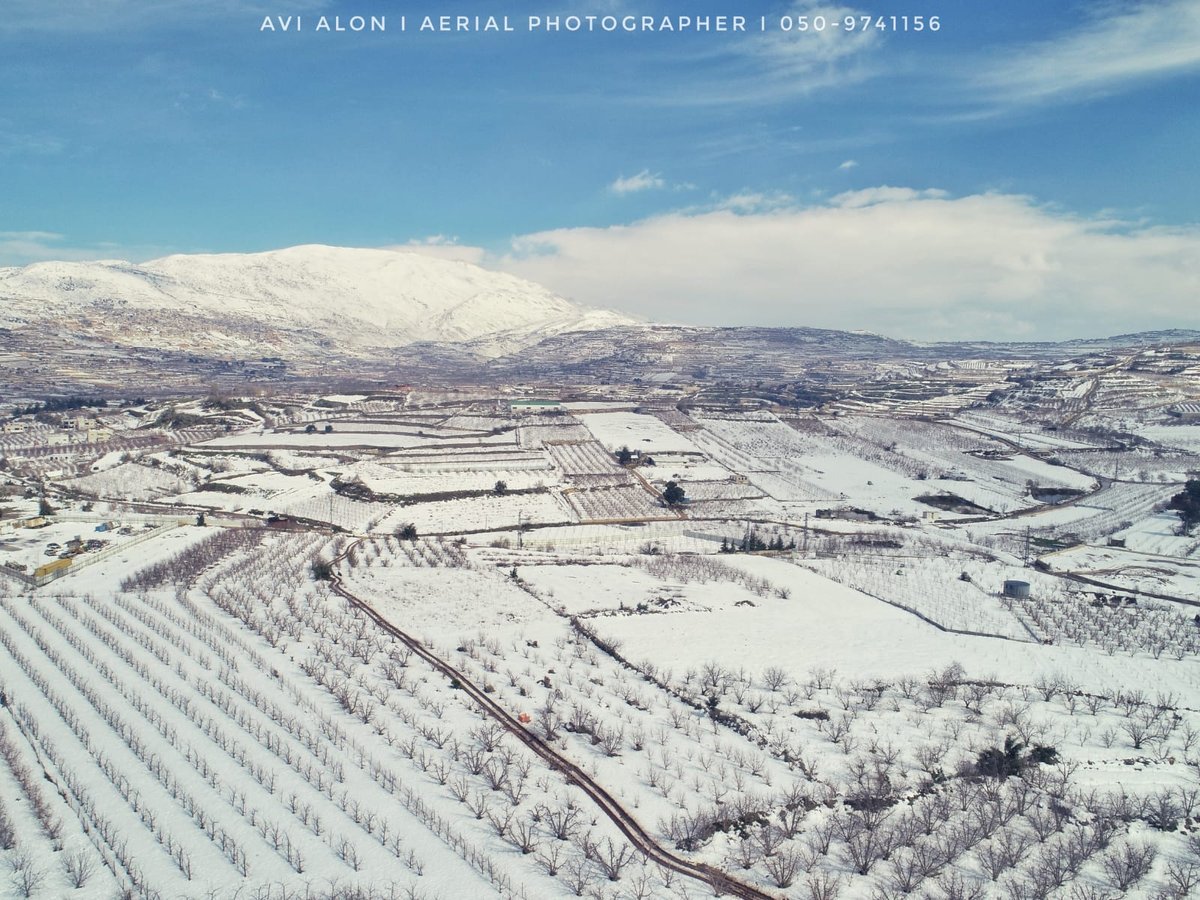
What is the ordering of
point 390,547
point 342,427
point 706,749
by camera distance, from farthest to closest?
point 342,427
point 390,547
point 706,749

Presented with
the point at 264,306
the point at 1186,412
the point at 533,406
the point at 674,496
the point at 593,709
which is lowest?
the point at 593,709

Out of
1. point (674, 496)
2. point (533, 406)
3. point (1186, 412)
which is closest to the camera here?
point (674, 496)

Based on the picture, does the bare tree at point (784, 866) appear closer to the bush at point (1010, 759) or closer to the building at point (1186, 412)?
the bush at point (1010, 759)

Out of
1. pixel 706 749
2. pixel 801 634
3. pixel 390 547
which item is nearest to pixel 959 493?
pixel 801 634

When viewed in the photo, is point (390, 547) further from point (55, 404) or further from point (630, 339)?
point (630, 339)

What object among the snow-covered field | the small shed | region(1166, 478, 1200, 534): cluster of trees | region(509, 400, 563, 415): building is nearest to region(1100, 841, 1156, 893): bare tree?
the snow-covered field

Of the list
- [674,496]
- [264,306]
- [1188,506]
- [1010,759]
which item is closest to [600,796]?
[1010,759]

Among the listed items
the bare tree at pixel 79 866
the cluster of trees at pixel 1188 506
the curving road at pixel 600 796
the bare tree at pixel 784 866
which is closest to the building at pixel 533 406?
the cluster of trees at pixel 1188 506

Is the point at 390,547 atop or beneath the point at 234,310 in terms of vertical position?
beneath

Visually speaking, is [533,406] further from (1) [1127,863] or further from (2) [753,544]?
(1) [1127,863]

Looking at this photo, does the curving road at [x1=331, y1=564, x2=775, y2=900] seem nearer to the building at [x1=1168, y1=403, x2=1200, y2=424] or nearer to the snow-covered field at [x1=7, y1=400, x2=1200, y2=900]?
the snow-covered field at [x1=7, y1=400, x2=1200, y2=900]
